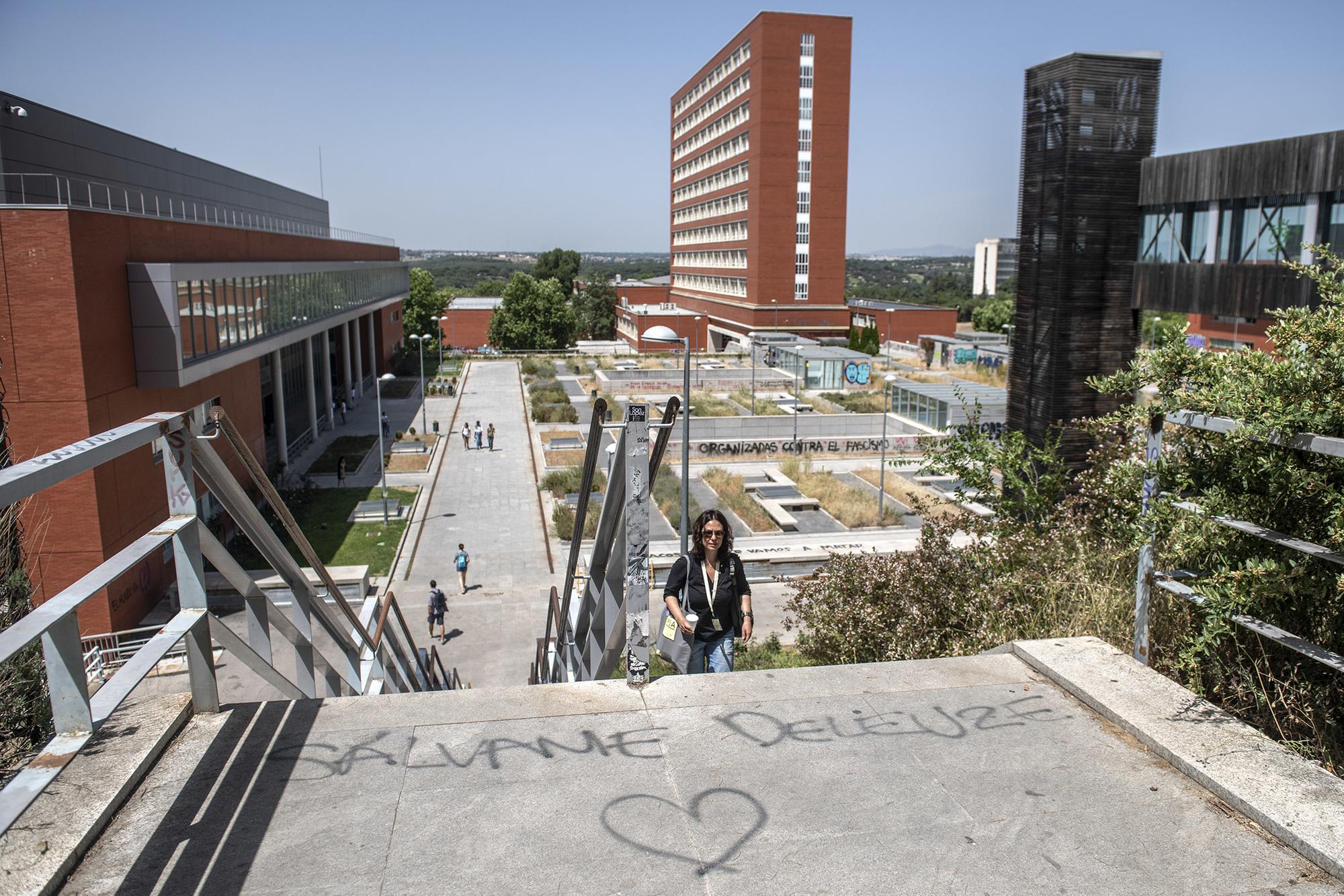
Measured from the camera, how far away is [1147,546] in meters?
4.30

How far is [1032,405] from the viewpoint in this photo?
1819 cm

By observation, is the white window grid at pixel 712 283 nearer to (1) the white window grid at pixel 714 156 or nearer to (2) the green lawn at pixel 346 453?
(1) the white window grid at pixel 714 156

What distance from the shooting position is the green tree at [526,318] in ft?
276

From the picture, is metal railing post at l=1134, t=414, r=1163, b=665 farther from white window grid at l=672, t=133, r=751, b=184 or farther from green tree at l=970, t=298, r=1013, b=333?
green tree at l=970, t=298, r=1013, b=333

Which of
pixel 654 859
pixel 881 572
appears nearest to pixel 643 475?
pixel 654 859

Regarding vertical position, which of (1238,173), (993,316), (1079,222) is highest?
(1238,173)

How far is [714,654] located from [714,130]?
8241 centimetres

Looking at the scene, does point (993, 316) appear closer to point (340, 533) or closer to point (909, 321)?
point (909, 321)

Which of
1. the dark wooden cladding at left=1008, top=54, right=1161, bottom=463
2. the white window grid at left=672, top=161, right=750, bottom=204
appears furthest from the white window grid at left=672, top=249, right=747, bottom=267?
the dark wooden cladding at left=1008, top=54, right=1161, bottom=463

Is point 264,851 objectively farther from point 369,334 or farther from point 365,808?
point 369,334

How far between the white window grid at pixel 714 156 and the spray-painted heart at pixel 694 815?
72312 mm

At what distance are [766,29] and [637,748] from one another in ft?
232

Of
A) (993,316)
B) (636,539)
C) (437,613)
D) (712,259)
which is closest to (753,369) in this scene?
(437,613)

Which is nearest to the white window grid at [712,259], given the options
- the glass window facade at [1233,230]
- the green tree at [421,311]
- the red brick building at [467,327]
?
the red brick building at [467,327]
